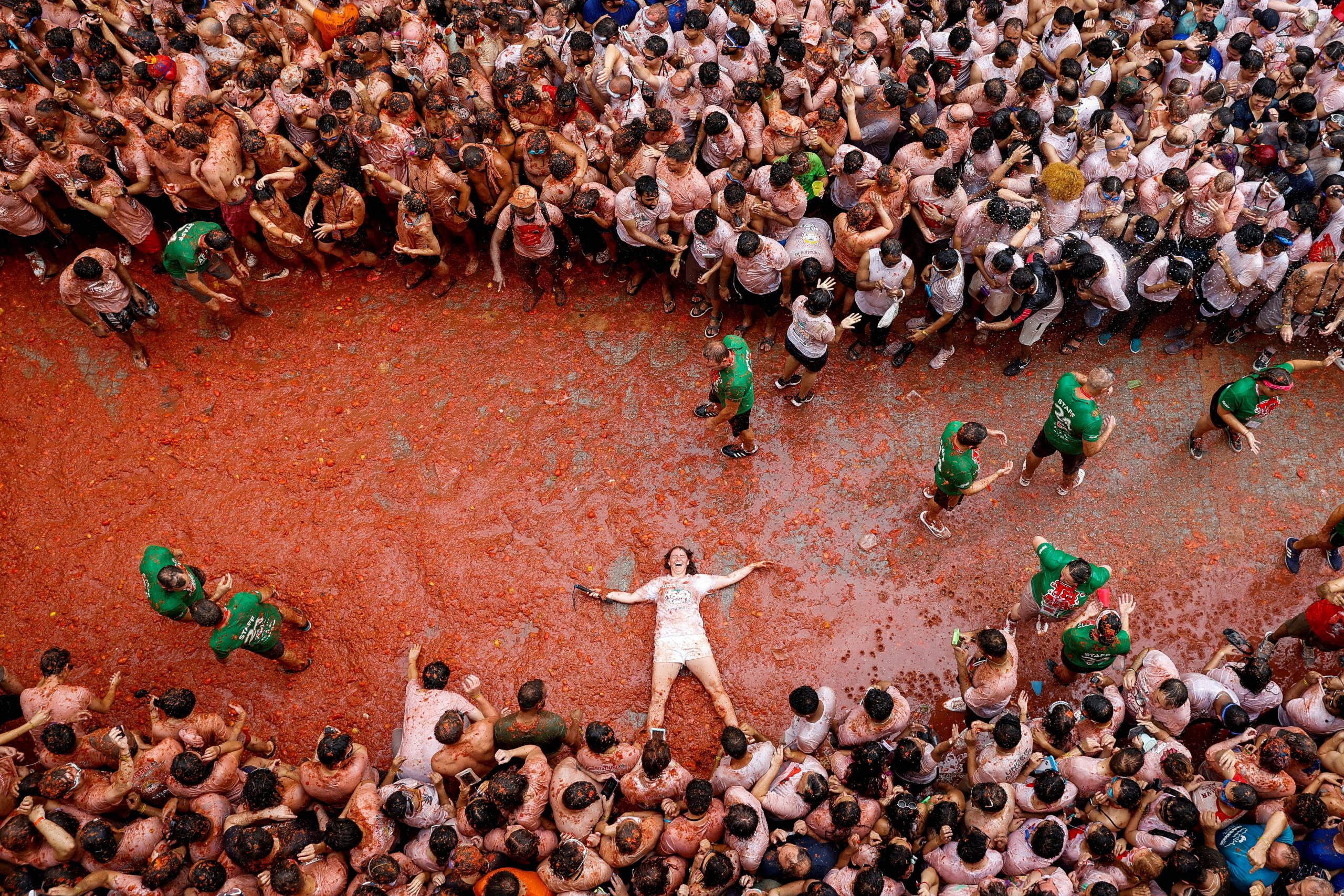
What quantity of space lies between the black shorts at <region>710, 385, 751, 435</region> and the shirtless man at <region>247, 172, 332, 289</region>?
554 centimetres

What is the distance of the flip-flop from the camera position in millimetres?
8148

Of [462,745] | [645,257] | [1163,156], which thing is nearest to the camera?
[462,745]

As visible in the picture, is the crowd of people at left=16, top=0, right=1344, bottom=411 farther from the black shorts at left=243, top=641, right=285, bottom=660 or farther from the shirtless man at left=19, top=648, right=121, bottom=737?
the black shorts at left=243, top=641, right=285, bottom=660

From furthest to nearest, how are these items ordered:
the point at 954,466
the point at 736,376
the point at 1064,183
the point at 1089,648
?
the point at 1064,183
the point at 736,376
the point at 954,466
the point at 1089,648

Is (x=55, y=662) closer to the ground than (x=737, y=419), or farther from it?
closer to the ground

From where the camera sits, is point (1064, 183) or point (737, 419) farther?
point (1064, 183)

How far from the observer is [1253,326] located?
10.3 m

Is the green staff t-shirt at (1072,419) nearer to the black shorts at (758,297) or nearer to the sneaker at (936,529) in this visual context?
the sneaker at (936,529)

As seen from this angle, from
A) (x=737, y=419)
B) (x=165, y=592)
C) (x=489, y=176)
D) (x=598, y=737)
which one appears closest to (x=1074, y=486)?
(x=737, y=419)

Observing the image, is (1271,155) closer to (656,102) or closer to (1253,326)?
(1253,326)

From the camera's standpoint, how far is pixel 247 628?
769 centimetres

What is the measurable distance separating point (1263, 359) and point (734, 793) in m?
8.41

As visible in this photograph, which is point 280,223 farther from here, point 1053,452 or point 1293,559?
point 1293,559

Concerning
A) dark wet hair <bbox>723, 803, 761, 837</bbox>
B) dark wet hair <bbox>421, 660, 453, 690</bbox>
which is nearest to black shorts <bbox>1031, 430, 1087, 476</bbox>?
dark wet hair <bbox>723, 803, 761, 837</bbox>
